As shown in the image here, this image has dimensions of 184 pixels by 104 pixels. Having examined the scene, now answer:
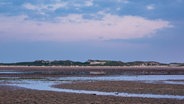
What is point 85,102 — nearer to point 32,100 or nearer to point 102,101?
point 102,101

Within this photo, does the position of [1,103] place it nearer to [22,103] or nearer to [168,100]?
[22,103]

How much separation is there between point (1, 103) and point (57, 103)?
3767 millimetres

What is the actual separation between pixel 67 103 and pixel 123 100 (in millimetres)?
4483

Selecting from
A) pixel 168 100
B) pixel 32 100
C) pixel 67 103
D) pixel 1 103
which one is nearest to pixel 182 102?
pixel 168 100

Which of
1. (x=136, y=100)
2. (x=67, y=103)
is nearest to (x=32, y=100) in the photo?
(x=67, y=103)

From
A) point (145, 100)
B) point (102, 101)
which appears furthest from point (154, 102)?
point (102, 101)

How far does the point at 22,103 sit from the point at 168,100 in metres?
10.7

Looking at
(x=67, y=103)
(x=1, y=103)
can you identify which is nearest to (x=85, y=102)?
(x=67, y=103)

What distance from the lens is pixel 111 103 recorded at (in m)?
28.6

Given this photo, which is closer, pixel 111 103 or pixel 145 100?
pixel 111 103

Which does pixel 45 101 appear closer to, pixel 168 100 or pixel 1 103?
pixel 1 103

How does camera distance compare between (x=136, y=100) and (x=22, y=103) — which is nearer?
(x=22, y=103)

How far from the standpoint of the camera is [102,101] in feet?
97.6

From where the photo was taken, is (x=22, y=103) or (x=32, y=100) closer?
(x=22, y=103)
